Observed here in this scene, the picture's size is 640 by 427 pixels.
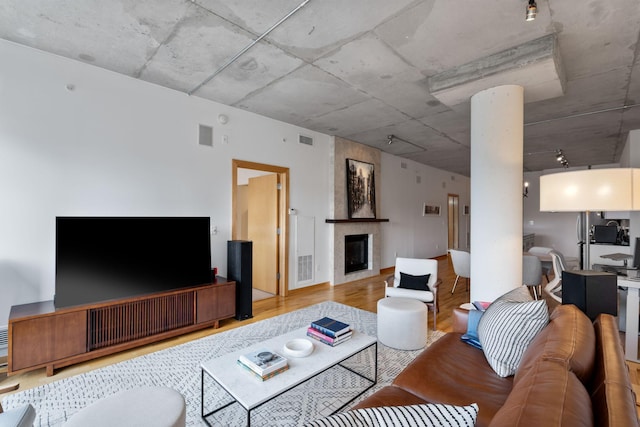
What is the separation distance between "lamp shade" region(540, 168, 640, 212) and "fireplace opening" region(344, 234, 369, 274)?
3972 millimetres

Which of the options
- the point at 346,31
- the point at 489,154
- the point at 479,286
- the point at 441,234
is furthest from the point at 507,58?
the point at 441,234

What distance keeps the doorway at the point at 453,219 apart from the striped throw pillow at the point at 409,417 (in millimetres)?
9554

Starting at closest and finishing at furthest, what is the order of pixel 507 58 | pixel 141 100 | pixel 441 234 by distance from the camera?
pixel 507 58, pixel 141 100, pixel 441 234

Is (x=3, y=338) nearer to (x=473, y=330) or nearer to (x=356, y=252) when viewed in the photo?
(x=473, y=330)

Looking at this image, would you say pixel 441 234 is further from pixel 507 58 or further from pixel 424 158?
pixel 507 58

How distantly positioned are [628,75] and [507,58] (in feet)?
5.31

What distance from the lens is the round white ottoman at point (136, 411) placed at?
4.60 ft

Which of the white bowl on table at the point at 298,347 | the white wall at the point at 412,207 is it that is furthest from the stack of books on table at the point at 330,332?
the white wall at the point at 412,207

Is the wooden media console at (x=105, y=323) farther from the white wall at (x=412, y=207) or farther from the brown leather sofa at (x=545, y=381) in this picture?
the white wall at (x=412, y=207)

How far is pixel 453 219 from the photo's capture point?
1027 cm

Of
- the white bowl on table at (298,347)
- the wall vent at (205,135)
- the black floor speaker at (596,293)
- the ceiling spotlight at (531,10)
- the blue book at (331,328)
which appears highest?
the ceiling spotlight at (531,10)

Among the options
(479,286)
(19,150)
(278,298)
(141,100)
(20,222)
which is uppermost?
(141,100)

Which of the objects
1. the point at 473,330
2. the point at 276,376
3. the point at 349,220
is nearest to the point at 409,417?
the point at 276,376

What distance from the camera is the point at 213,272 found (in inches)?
147
